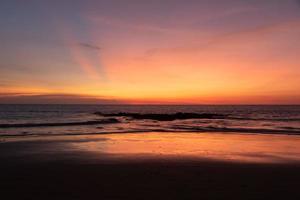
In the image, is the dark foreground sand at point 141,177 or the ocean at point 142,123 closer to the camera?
the dark foreground sand at point 141,177

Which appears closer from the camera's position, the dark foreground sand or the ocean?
the dark foreground sand

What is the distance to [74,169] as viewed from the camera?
35.6 feet

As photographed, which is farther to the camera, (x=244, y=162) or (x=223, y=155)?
(x=223, y=155)

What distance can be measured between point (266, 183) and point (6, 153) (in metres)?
10.8

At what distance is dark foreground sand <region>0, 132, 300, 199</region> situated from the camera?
7879mm

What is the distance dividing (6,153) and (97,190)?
8.02 m

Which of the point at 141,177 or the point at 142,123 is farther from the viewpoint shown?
the point at 142,123

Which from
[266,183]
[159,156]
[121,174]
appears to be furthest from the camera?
[159,156]

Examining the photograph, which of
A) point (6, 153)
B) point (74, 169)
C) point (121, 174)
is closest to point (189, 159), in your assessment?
point (121, 174)

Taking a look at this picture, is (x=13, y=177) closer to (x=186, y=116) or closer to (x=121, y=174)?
(x=121, y=174)

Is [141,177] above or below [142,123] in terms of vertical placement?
above

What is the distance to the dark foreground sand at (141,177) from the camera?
25.8ft

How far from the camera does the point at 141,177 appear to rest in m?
9.64

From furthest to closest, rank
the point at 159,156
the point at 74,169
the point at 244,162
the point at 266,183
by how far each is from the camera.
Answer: the point at 159,156
the point at 244,162
the point at 74,169
the point at 266,183
